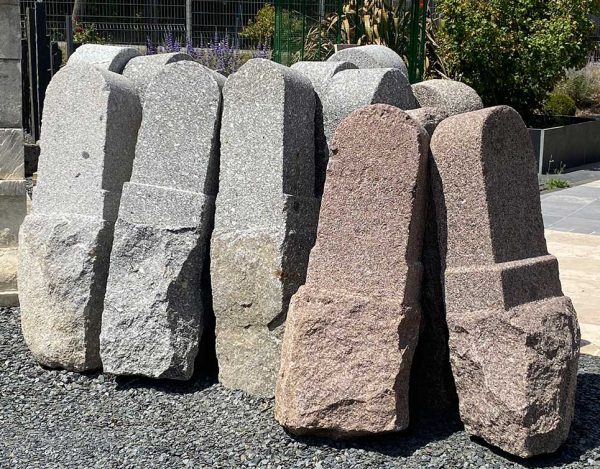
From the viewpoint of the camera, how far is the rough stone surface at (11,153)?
567cm

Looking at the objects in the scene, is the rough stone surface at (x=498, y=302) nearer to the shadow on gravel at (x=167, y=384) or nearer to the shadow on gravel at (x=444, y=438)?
the shadow on gravel at (x=444, y=438)

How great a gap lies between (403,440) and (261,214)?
1145 mm

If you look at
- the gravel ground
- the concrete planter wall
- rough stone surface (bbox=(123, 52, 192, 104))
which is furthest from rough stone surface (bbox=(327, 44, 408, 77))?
the concrete planter wall

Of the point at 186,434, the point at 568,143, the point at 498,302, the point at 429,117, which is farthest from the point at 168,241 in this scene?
the point at 568,143

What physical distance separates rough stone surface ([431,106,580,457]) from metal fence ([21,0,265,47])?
1379 centimetres

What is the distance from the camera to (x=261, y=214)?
4145 mm

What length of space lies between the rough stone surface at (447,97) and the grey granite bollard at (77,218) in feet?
4.96

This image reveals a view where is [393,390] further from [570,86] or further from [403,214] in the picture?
[570,86]

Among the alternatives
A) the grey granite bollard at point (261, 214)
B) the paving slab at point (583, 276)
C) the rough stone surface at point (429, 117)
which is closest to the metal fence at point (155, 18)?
the paving slab at point (583, 276)

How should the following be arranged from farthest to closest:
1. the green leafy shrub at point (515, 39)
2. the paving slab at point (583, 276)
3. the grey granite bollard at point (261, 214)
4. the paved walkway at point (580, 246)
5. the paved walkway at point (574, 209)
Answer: the green leafy shrub at point (515, 39) < the paved walkway at point (574, 209) < the paved walkway at point (580, 246) < the paving slab at point (583, 276) < the grey granite bollard at point (261, 214)

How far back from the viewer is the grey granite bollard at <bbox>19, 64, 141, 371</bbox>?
448cm

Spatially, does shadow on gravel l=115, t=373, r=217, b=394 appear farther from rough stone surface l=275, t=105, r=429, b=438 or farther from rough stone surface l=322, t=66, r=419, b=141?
rough stone surface l=322, t=66, r=419, b=141

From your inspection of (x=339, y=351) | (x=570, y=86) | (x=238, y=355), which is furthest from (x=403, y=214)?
(x=570, y=86)

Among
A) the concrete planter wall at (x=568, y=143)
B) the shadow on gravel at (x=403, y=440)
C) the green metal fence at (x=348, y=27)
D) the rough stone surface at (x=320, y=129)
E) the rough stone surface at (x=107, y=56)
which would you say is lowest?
the shadow on gravel at (x=403, y=440)
